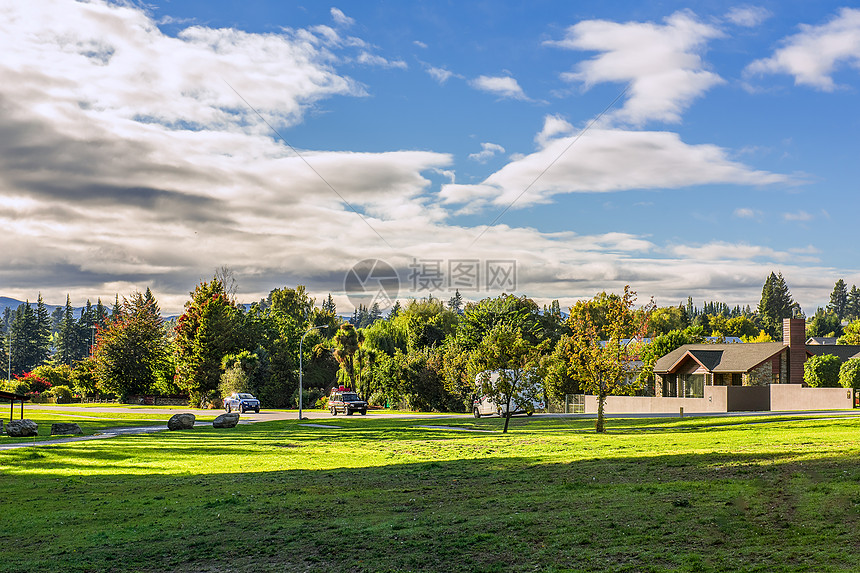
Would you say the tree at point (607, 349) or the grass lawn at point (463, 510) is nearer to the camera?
the grass lawn at point (463, 510)

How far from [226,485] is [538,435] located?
16.7m

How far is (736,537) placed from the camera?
10219 mm

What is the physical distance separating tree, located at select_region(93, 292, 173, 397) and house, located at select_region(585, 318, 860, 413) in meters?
58.0

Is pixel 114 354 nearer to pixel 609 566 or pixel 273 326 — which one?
pixel 273 326

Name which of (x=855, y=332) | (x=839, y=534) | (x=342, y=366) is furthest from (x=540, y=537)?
(x=855, y=332)

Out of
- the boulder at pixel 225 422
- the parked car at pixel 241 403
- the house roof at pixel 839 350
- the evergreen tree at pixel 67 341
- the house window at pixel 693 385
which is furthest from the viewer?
the evergreen tree at pixel 67 341

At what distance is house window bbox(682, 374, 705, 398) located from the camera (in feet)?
211

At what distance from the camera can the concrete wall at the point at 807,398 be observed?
4730 centimetres

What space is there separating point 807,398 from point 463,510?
44805 mm

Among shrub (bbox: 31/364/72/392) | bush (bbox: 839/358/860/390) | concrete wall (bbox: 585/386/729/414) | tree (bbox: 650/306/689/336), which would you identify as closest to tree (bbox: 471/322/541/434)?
concrete wall (bbox: 585/386/729/414)

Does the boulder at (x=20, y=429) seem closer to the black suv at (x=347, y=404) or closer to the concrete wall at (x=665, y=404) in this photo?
the black suv at (x=347, y=404)

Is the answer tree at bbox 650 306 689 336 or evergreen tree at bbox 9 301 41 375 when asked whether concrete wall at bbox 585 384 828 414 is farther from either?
evergreen tree at bbox 9 301 41 375

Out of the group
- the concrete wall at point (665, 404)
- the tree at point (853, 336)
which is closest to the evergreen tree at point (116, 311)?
the concrete wall at point (665, 404)

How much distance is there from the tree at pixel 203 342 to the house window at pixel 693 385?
2016 inches
